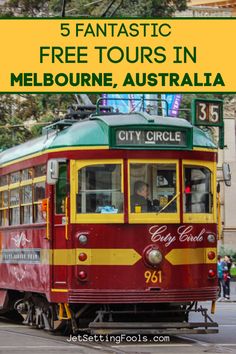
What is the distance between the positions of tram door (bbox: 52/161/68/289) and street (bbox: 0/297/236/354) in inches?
39.2

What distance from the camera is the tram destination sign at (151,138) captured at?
57.3 feet

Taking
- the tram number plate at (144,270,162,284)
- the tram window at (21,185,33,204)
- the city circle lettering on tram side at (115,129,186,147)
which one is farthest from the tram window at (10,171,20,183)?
the tram number plate at (144,270,162,284)

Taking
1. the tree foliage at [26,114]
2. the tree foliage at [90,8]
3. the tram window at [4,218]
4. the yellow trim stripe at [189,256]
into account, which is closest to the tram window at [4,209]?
the tram window at [4,218]

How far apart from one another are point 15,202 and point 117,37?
411 centimetres

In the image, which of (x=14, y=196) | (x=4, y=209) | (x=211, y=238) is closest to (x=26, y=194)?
(x=14, y=196)

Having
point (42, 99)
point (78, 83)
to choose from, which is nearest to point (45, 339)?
point (78, 83)

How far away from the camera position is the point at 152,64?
18000 millimetres

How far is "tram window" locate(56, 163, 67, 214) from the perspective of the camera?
58.1 feet

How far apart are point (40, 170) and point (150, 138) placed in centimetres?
222

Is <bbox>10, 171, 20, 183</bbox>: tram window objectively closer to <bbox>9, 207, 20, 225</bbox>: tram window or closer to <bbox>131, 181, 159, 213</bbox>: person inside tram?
<bbox>9, 207, 20, 225</bbox>: tram window

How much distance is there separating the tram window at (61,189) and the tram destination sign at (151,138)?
3.25 feet

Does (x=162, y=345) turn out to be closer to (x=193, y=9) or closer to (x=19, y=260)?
(x=19, y=260)

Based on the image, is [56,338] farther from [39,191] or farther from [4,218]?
[4,218]

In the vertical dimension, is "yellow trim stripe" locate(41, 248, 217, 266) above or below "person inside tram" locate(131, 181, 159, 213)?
below
